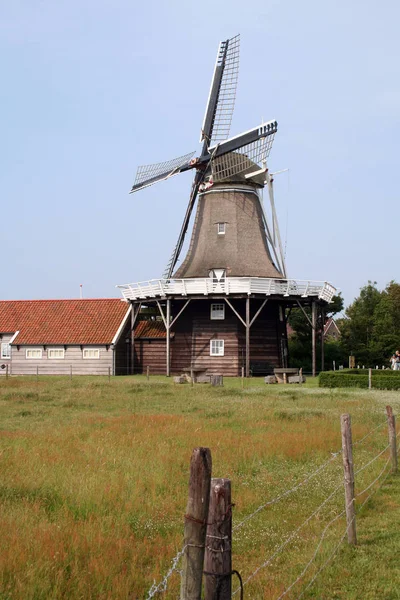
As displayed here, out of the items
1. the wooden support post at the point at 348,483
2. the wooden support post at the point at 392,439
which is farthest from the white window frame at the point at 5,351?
the wooden support post at the point at 348,483

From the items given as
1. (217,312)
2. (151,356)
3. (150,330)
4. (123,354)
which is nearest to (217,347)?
(217,312)

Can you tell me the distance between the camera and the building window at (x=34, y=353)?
40.6 m

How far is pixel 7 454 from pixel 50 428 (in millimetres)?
3959

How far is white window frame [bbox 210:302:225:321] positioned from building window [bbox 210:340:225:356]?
4.11ft

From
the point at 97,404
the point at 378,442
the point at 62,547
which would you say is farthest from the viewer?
the point at 97,404

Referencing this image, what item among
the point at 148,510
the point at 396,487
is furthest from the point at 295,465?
the point at 148,510

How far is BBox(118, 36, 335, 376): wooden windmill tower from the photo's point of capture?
1427 inches

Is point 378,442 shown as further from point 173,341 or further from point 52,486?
point 173,341

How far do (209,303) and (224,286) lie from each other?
2447mm

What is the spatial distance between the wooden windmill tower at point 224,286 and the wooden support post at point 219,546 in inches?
1217

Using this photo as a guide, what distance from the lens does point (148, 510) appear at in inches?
327

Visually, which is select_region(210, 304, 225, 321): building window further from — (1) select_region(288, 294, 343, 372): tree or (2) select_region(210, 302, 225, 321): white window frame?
(1) select_region(288, 294, 343, 372): tree

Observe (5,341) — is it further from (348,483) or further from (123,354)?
(348,483)

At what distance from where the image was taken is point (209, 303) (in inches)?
1478
